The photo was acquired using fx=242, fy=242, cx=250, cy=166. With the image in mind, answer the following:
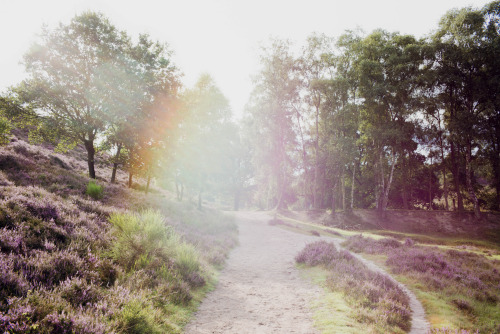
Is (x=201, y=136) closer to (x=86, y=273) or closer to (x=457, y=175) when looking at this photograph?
(x=86, y=273)

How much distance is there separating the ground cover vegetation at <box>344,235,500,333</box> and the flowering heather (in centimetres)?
74

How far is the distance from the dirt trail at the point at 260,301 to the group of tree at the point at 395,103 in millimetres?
21625

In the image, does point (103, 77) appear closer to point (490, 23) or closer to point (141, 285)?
point (141, 285)

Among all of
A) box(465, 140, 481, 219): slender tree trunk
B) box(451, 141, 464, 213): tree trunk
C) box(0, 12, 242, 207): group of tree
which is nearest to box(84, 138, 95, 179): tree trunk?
box(0, 12, 242, 207): group of tree

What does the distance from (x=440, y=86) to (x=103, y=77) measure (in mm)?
32985

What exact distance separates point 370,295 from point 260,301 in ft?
9.95

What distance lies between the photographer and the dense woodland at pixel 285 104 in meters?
18.7

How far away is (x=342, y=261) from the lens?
33.7 feet

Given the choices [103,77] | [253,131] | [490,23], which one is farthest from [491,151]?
[103,77]

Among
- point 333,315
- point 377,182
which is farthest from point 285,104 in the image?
point 333,315

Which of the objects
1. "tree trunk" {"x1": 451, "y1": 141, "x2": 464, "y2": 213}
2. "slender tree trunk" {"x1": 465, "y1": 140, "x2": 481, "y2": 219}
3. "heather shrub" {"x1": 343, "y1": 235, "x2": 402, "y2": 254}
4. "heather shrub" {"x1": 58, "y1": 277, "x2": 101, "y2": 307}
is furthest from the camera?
"tree trunk" {"x1": 451, "y1": 141, "x2": 464, "y2": 213}

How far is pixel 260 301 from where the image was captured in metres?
6.90

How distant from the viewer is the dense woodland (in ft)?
61.2

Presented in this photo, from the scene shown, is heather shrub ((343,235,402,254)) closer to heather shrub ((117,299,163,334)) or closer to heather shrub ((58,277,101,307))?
heather shrub ((117,299,163,334))
